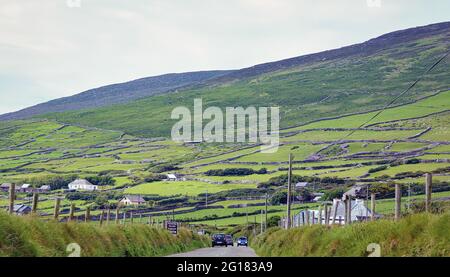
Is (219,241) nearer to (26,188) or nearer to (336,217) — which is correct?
(336,217)

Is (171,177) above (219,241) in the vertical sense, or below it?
below

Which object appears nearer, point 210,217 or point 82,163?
point 210,217

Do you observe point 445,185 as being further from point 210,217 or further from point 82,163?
point 82,163

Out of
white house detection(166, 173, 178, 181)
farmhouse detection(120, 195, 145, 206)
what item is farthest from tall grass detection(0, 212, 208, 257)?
white house detection(166, 173, 178, 181)

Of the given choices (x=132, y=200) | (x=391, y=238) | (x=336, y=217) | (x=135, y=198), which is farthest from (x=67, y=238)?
(x=135, y=198)

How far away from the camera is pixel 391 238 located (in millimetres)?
16422

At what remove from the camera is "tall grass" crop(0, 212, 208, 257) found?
1517 cm

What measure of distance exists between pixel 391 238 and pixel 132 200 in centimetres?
10778

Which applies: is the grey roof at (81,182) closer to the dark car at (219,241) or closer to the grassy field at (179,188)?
the grassy field at (179,188)

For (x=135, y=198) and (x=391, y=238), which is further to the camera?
(x=135, y=198)

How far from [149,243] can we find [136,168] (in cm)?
15168

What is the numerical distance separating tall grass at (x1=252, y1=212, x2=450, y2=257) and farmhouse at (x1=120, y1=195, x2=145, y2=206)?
98.3 metres
